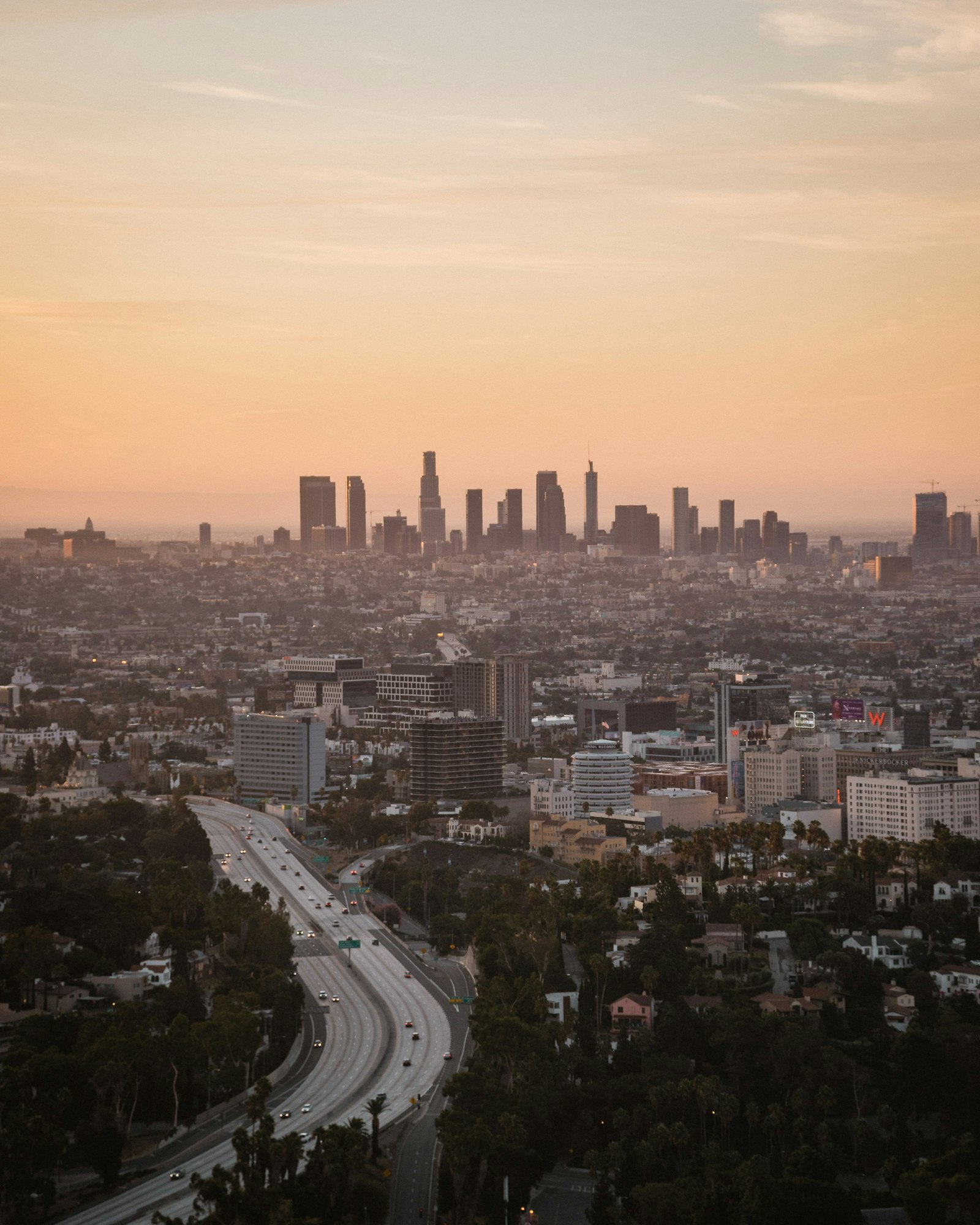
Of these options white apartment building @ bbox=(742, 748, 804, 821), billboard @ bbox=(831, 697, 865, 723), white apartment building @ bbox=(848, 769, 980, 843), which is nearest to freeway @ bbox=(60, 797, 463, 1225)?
white apartment building @ bbox=(848, 769, 980, 843)

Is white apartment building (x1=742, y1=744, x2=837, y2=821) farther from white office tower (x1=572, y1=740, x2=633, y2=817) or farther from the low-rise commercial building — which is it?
the low-rise commercial building

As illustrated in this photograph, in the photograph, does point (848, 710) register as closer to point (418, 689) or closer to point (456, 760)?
point (418, 689)

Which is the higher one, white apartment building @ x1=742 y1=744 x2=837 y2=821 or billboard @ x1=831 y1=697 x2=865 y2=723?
billboard @ x1=831 y1=697 x2=865 y2=723

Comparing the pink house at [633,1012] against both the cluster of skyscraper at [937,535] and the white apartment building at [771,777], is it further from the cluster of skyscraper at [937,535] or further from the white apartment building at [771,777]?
the cluster of skyscraper at [937,535]

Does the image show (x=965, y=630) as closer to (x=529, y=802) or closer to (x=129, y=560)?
(x=129, y=560)

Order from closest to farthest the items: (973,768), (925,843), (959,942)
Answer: (959,942) < (925,843) < (973,768)

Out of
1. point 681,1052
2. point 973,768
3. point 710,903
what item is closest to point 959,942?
point 710,903
